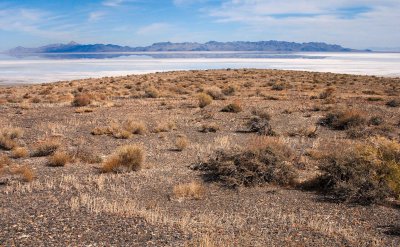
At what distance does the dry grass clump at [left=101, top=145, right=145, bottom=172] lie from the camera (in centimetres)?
1322

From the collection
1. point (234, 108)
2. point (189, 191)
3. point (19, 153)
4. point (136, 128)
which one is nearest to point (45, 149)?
point (19, 153)

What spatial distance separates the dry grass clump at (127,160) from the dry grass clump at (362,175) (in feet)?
16.8

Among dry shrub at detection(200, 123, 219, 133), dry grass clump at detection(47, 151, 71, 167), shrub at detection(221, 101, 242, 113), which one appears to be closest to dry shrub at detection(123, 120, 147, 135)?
dry shrub at detection(200, 123, 219, 133)

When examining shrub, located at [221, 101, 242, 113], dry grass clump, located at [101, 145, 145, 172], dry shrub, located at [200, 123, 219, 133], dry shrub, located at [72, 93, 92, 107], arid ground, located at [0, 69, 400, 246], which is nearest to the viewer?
arid ground, located at [0, 69, 400, 246]

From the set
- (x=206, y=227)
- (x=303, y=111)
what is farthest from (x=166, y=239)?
(x=303, y=111)

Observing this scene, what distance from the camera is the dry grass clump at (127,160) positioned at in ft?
43.4

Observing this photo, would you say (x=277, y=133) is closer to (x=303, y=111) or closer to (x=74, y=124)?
(x=303, y=111)

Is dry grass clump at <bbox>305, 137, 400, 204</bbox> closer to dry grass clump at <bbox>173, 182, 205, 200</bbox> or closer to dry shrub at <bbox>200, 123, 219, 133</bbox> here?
dry grass clump at <bbox>173, 182, 205, 200</bbox>

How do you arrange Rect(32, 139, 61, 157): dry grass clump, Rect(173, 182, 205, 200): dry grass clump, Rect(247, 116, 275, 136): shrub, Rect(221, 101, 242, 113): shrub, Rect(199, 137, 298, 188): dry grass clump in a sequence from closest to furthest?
Rect(173, 182, 205, 200): dry grass clump → Rect(199, 137, 298, 188): dry grass clump → Rect(32, 139, 61, 157): dry grass clump → Rect(247, 116, 275, 136): shrub → Rect(221, 101, 242, 113): shrub

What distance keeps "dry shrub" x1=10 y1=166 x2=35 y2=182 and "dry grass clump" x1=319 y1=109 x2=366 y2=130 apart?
14178 mm

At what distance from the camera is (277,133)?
19469 millimetres

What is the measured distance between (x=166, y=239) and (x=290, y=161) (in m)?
7.16

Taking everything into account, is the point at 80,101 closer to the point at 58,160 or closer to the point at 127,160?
the point at 58,160

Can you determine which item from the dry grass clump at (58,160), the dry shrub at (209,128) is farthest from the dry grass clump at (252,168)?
the dry shrub at (209,128)
